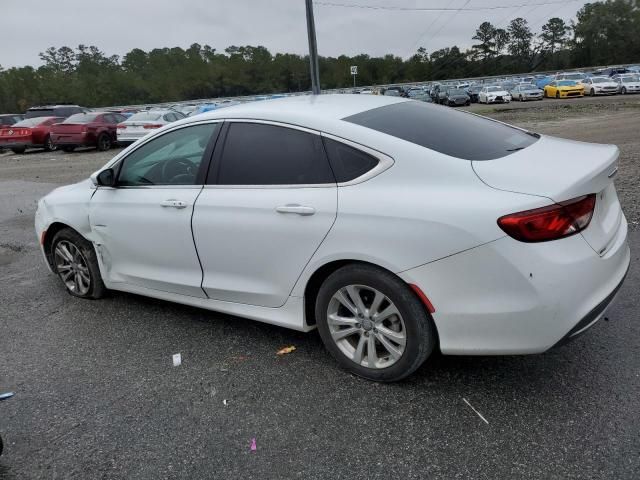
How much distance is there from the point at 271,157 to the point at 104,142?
1853 cm

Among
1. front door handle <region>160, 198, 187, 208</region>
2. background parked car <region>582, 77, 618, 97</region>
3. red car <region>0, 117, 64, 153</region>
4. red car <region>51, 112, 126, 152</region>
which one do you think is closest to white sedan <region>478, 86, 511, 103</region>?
background parked car <region>582, 77, 618, 97</region>

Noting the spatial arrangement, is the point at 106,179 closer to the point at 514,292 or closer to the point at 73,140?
the point at 514,292

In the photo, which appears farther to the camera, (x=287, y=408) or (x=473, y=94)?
(x=473, y=94)

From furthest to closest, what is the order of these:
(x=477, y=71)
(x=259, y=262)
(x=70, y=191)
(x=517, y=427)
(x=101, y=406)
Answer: (x=477, y=71) → (x=70, y=191) → (x=259, y=262) → (x=101, y=406) → (x=517, y=427)

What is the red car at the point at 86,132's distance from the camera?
1911cm

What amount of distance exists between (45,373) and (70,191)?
1.74 meters

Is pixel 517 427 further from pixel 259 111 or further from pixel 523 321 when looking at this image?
pixel 259 111

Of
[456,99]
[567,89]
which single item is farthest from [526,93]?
[456,99]

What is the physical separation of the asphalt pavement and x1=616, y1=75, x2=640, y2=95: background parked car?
37450 mm

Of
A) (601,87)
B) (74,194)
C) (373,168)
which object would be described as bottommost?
(601,87)

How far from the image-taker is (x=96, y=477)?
8.18 feet

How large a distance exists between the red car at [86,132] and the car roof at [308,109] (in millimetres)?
17358

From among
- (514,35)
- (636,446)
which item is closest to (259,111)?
(636,446)

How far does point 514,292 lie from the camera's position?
2521mm
